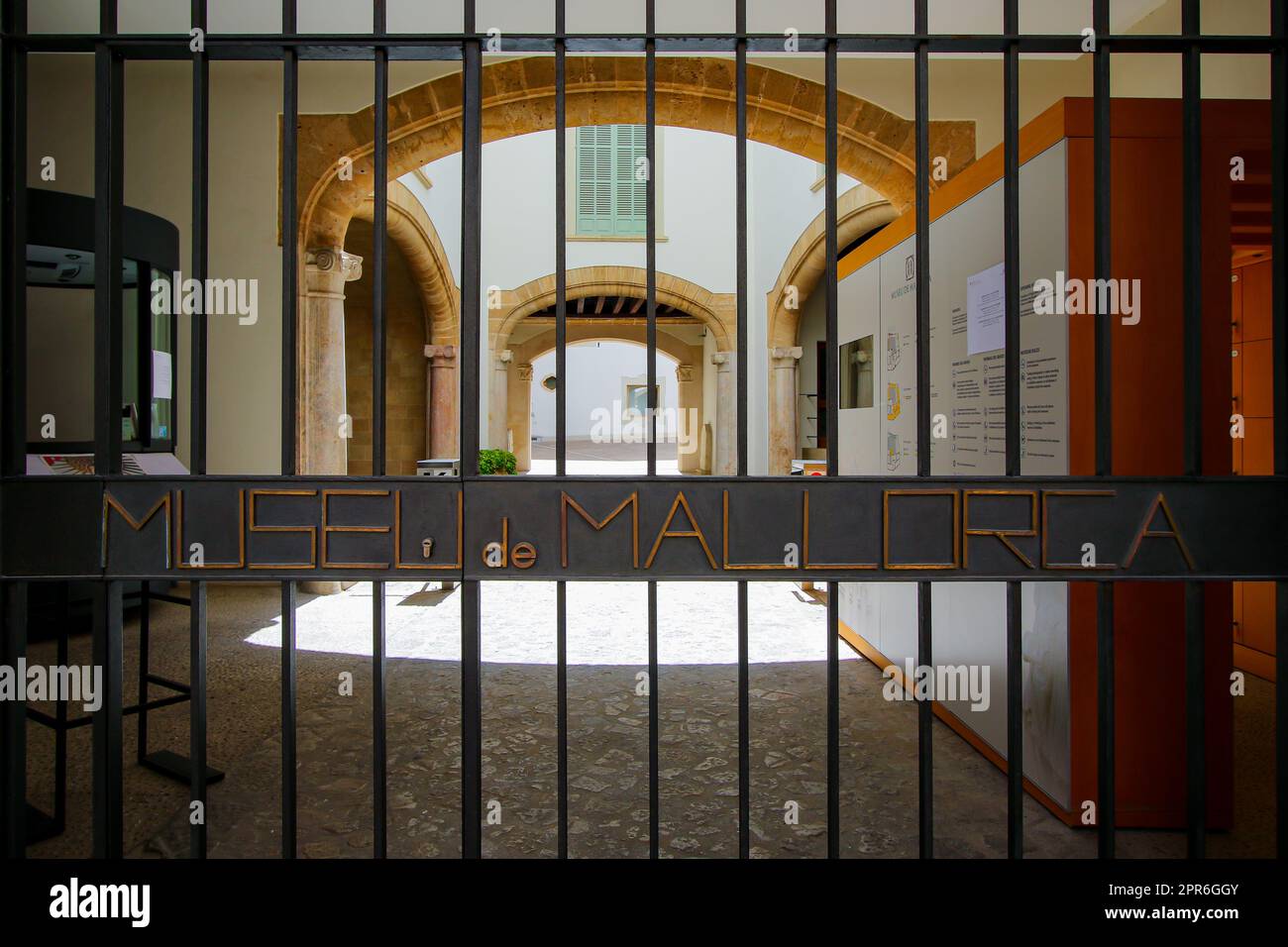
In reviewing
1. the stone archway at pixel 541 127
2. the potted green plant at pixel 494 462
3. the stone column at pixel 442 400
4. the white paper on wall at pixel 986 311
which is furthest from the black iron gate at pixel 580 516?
the stone column at pixel 442 400

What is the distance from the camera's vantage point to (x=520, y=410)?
18469 mm

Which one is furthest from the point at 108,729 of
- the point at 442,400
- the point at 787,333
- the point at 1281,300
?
the point at 787,333

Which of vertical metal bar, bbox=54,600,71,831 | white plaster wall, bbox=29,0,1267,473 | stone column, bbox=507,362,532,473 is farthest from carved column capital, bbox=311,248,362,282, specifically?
stone column, bbox=507,362,532,473

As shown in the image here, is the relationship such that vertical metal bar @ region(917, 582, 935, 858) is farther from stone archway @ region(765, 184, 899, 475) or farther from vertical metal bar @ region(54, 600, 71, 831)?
stone archway @ region(765, 184, 899, 475)

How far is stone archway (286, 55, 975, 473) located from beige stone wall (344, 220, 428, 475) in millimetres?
5315

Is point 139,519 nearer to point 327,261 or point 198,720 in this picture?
point 198,720

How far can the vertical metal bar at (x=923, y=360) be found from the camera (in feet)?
5.08

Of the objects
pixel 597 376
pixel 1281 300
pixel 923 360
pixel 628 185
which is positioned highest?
pixel 628 185

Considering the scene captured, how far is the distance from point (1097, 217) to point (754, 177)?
1186 cm

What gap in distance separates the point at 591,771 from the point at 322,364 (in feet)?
16.8

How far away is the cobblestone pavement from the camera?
104 inches

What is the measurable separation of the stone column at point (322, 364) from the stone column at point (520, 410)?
33.9 feet

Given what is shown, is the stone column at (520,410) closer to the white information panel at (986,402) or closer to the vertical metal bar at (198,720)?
the white information panel at (986,402)
